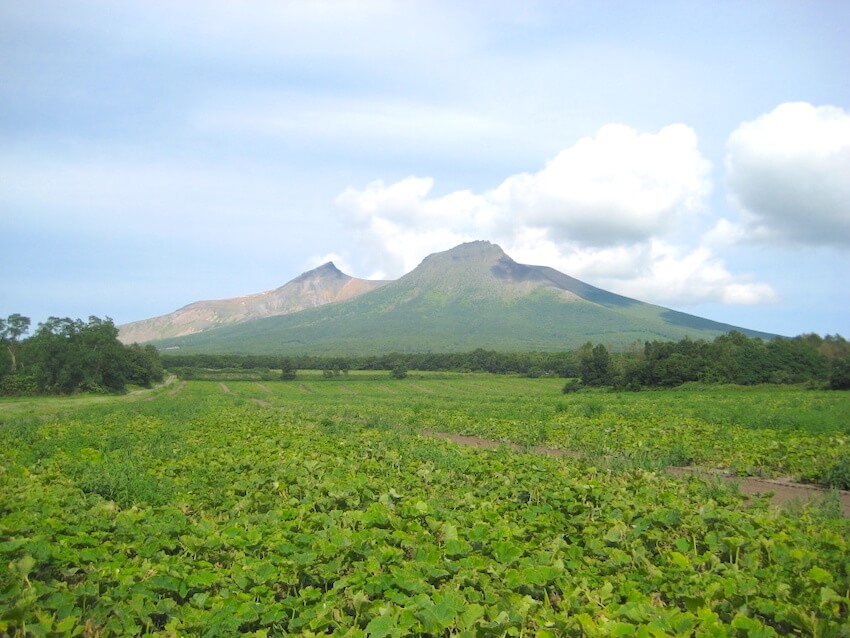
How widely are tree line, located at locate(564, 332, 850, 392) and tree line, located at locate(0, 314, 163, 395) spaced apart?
56759mm

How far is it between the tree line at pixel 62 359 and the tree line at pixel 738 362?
186 ft

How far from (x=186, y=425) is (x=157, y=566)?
15.3 metres

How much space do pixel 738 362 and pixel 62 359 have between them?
224 feet

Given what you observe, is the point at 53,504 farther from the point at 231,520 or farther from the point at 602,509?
the point at 602,509

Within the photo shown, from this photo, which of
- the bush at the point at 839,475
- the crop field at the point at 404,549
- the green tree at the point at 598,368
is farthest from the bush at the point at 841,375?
the bush at the point at 839,475

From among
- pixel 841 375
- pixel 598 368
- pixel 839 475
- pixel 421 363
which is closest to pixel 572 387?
pixel 598 368

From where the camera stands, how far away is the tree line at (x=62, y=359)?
57312mm

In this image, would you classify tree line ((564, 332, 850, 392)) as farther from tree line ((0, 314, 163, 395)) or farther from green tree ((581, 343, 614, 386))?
tree line ((0, 314, 163, 395))

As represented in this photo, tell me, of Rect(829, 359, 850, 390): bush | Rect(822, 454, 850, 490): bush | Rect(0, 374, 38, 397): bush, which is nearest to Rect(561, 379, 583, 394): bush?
Rect(829, 359, 850, 390): bush

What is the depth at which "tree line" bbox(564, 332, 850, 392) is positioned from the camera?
168 ft

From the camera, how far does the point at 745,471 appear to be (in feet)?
41.8

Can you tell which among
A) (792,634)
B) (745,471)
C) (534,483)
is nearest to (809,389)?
(745,471)

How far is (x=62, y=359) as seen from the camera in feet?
190

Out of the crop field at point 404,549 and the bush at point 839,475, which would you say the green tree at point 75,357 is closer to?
the crop field at point 404,549
